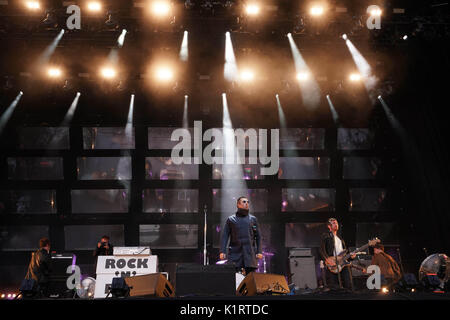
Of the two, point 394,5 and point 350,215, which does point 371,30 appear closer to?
point 394,5

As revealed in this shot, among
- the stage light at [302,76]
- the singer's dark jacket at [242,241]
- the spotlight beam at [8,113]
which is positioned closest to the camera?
the singer's dark jacket at [242,241]

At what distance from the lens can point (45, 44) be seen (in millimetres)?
8758

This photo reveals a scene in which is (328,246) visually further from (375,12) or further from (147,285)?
(375,12)

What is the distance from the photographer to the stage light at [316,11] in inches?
301

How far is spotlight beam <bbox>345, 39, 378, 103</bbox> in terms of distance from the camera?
9111 mm

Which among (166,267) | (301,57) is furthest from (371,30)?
(166,267)

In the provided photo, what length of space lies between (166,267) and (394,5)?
777 centimetres

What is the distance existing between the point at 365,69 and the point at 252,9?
343cm

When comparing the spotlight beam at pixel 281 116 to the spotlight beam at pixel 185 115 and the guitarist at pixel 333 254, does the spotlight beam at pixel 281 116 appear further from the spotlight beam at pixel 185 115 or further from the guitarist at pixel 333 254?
the guitarist at pixel 333 254

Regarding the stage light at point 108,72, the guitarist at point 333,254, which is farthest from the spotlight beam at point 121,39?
the guitarist at point 333,254

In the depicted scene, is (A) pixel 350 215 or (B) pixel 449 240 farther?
(A) pixel 350 215

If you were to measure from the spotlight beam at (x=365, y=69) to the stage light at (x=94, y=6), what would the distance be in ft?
18.0

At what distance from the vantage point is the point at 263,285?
10.3 ft
